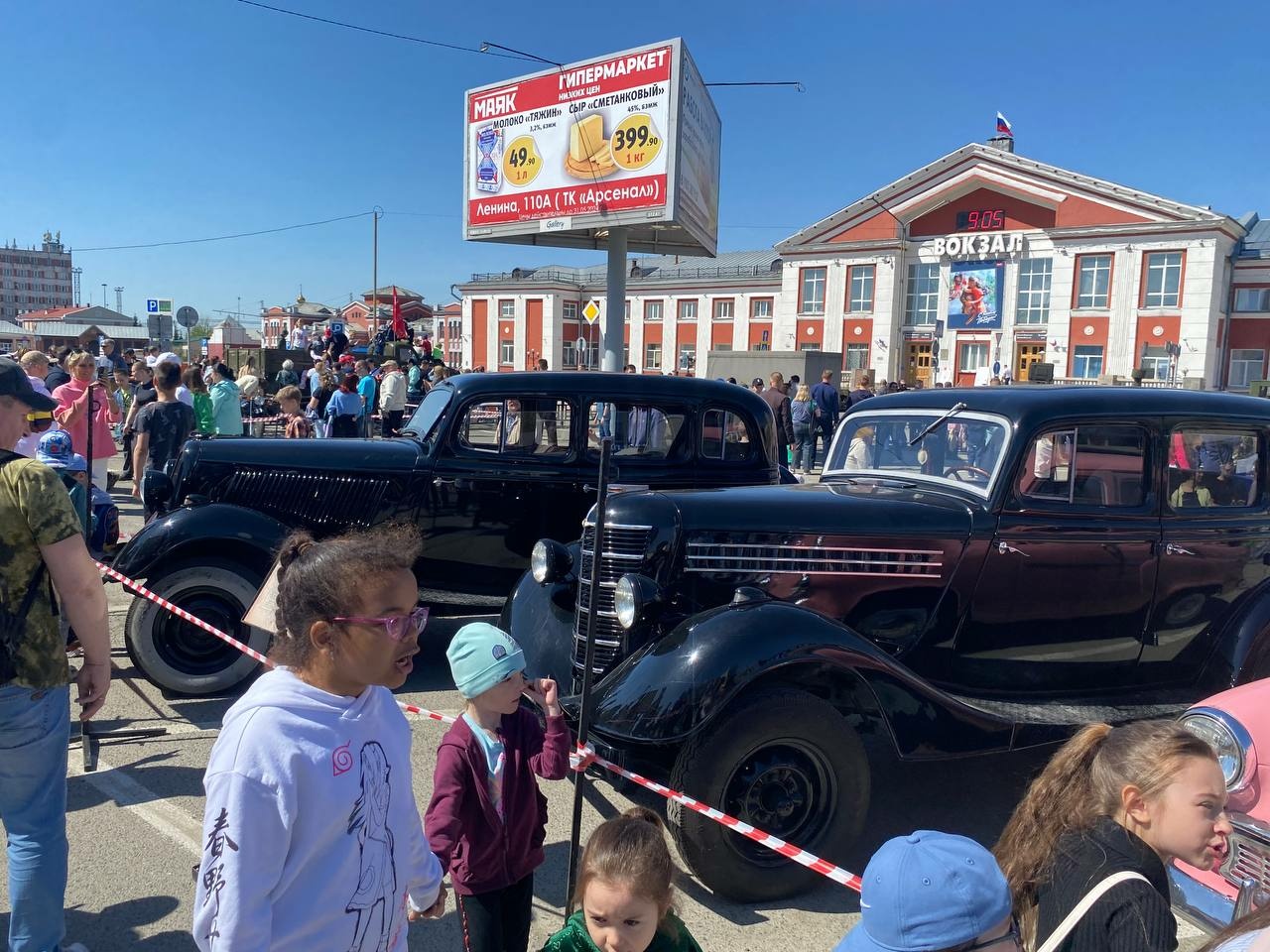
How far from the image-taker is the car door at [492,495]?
5.79 metres

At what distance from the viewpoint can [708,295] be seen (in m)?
52.7

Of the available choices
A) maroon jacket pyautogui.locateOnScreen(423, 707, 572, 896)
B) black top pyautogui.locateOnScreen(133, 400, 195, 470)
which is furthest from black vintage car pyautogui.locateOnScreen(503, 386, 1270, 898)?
black top pyautogui.locateOnScreen(133, 400, 195, 470)

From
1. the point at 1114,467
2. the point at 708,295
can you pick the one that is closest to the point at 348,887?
the point at 1114,467

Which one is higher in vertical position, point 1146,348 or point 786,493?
point 1146,348

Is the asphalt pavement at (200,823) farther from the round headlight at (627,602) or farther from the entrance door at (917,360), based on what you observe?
the entrance door at (917,360)

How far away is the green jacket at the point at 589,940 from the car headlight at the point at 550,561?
2376 mm

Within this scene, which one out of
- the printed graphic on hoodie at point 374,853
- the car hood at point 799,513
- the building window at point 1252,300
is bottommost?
the printed graphic on hoodie at point 374,853

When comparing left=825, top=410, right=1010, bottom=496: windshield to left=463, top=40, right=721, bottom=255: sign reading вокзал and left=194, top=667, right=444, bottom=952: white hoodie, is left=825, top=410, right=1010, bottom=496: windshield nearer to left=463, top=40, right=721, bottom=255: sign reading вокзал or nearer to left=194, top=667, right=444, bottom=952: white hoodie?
left=194, top=667, right=444, bottom=952: white hoodie

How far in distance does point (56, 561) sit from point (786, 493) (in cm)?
290

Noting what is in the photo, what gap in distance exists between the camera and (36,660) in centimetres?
245

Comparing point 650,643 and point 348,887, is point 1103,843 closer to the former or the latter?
point 348,887

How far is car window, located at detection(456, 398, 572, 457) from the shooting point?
5871 mm

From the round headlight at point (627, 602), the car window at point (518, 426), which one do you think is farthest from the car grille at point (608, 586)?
the car window at point (518, 426)

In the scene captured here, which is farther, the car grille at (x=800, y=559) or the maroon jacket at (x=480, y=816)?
the car grille at (x=800, y=559)
